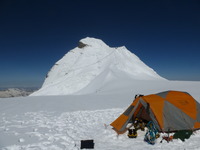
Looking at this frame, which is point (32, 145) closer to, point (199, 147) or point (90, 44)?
point (199, 147)

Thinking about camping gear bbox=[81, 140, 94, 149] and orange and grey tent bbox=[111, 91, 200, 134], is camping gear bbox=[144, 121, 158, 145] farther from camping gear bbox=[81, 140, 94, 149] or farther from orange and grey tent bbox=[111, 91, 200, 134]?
camping gear bbox=[81, 140, 94, 149]

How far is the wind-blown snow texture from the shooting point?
119ft

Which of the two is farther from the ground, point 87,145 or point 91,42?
point 91,42

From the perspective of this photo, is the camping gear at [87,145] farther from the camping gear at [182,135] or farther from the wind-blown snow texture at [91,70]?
the wind-blown snow texture at [91,70]

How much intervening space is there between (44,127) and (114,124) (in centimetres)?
348

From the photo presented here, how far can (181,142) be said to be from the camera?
6.30m

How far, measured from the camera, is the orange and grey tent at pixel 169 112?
23.2ft

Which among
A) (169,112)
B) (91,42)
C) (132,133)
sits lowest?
(132,133)

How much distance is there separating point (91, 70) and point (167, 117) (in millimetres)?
37692

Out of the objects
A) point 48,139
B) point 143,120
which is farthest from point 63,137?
point 143,120

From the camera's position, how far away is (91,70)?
44.3 m

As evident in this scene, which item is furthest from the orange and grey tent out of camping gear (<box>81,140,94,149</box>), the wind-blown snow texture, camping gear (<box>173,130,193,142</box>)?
the wind-blown snow texture

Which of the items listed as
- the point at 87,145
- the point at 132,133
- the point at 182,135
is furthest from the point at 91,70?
the point at 87,145

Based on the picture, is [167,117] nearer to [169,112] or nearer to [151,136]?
[169,112]
